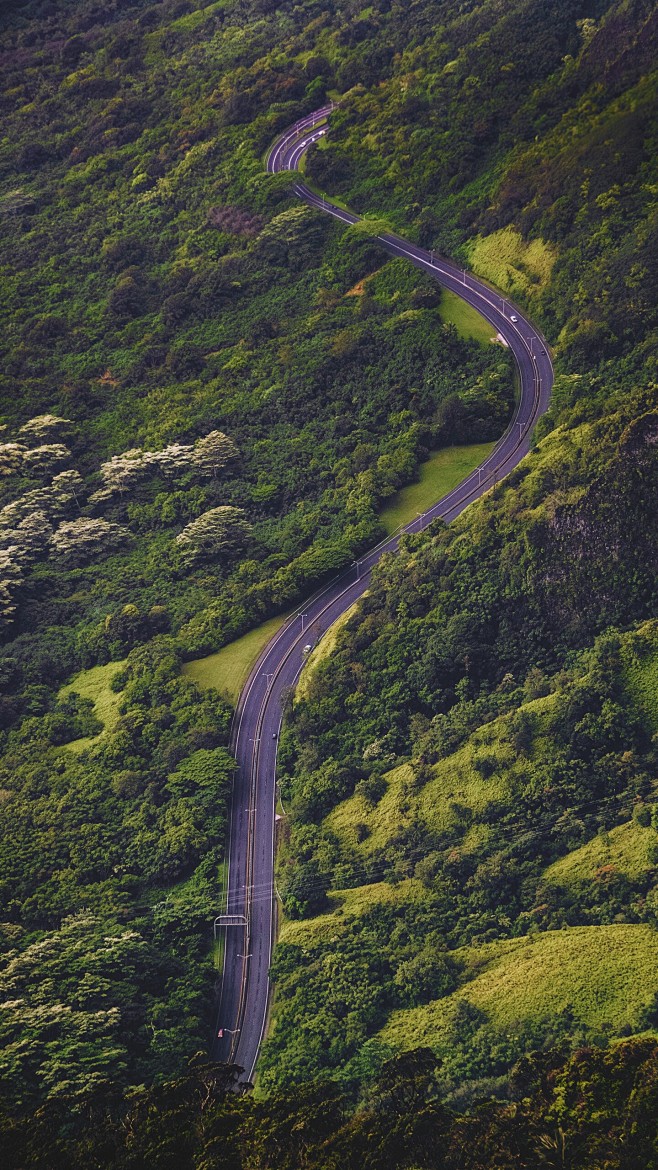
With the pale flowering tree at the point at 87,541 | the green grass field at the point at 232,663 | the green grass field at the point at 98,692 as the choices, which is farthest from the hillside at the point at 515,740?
the pale flowering tree at the point at 87,541

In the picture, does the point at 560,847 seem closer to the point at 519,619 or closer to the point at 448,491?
the point at 519,619

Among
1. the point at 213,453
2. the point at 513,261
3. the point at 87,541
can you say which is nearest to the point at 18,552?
the point at 87,541

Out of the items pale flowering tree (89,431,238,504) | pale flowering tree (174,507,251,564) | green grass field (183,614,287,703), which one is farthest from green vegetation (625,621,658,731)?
pale flowering tree (89,431,238,504)

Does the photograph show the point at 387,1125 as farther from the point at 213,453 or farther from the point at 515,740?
the point at 213,453

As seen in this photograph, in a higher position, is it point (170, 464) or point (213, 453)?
point (170, 464)

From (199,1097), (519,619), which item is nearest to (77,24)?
(519,619)

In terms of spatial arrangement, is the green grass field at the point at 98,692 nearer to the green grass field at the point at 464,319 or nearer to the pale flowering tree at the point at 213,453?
the pale flowering tree at the point at 213,453
